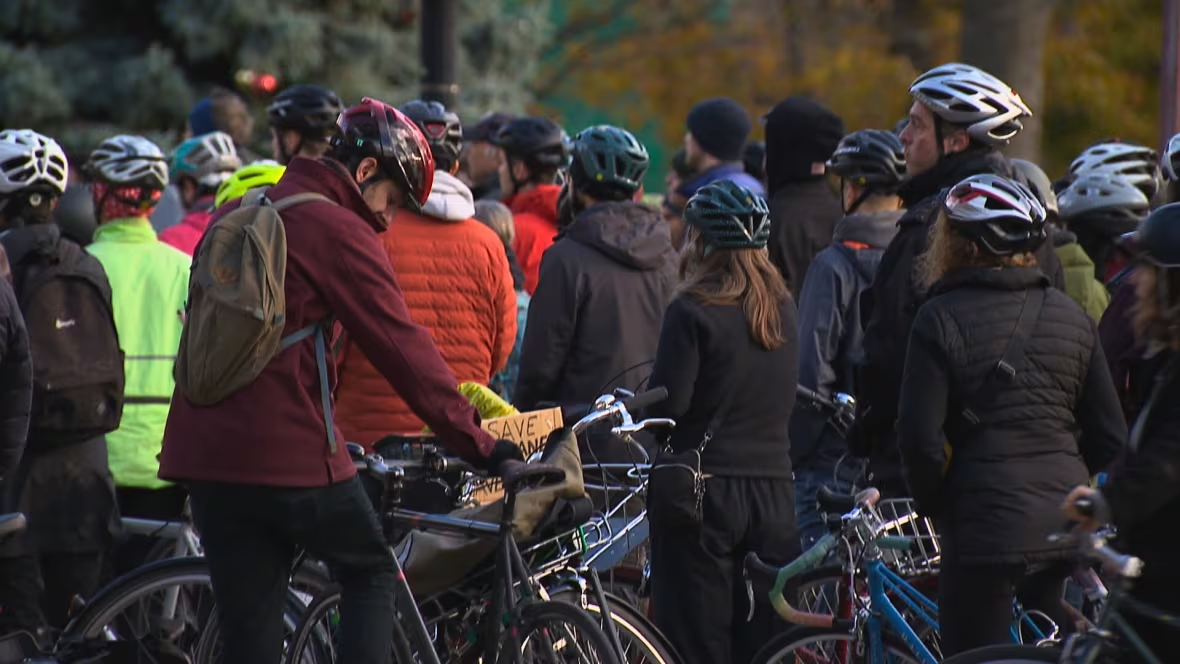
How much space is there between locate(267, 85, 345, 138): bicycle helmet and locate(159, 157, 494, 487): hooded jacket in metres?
3.04

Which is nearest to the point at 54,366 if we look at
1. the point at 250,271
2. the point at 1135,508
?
the point at 250,271

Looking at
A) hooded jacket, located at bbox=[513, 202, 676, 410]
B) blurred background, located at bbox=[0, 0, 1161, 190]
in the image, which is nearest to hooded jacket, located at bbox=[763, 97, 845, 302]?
hooded jacket, located at bbox=[513, 202, 676, 410]

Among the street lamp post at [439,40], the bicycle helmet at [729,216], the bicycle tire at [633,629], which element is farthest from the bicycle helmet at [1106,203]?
the street lamp post at [439,40]

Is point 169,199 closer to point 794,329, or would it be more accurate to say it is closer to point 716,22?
Result: point 794,329

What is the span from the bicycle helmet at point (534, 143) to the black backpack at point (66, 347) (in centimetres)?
300

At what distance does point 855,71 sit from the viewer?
2661cm

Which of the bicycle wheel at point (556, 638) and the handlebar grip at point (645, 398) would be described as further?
the handlebar grip at point (645, 398)

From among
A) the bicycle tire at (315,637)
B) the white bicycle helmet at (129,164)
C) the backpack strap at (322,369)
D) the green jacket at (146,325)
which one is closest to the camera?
the backpack strap at (322,369)

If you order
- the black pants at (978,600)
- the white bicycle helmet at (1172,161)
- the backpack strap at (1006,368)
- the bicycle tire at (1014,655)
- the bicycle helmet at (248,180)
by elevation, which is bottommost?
the black pants at (978,600)

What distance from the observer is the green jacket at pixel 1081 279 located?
26.7 feet

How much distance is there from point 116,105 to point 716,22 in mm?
11666

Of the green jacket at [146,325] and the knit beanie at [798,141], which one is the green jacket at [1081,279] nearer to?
the knit beanie at [798,141]

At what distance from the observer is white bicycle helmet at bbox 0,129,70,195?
767 centimetres

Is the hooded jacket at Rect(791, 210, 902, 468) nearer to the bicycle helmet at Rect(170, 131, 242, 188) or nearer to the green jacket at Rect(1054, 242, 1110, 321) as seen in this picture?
the green jacket at Rect(1054, 242, 1110, 321)
